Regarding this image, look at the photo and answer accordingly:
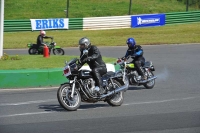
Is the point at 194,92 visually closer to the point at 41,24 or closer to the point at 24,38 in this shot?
the point at 24,38

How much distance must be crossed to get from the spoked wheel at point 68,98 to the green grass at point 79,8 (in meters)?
34.6

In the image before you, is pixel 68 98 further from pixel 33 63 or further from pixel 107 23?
pixel 107 23

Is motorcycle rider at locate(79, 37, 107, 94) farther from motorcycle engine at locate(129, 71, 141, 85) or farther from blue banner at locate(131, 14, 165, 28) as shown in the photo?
blue banner at locate(131, 14, 165, 28)

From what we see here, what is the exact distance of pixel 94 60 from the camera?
39.3ft

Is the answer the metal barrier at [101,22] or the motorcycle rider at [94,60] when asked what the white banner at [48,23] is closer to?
the metal barrier at [101,22]

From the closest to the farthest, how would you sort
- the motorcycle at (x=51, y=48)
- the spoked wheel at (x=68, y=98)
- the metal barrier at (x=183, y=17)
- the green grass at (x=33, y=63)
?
the spoked wheel at (x=68, y=98)
the green grass at (x=33, y=63)
the motorcycle at (x=51, y=48)
the metal barrier at (x=183, y=17)

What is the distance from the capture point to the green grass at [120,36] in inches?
1249

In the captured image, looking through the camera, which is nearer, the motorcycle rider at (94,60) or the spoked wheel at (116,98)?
the motorcycle rider at (94,60)

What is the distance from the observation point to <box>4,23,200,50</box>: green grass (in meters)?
31.7

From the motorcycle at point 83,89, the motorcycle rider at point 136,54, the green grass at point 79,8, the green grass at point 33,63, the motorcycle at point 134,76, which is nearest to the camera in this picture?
the motorcycle at point 83,89

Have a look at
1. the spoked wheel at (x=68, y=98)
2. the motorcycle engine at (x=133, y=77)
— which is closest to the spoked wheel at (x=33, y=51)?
the motorcycle engine at (x=133, y=77)

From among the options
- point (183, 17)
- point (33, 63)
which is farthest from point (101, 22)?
point (33, 63)

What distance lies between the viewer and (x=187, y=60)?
2289cm

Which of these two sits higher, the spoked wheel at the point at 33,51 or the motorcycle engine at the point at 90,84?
the spoked wheel at the point at 33,51
